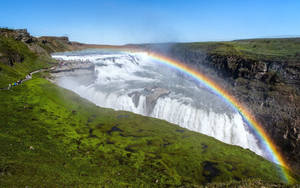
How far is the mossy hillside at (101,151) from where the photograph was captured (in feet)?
54.4

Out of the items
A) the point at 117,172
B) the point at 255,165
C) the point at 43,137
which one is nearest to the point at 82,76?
the point at 43,137

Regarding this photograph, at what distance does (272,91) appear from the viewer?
162 ft

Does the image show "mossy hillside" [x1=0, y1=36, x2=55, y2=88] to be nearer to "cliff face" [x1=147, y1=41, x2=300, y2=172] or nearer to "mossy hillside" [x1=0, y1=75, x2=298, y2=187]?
"mossy hillside" [x1=0, y1=75, x2=298, y2=187]

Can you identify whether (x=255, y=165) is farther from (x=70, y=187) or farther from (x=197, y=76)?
(x=197, y=76)

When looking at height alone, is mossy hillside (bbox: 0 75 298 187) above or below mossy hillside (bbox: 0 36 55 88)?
below

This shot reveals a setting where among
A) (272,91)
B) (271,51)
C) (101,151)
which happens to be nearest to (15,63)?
(101,151)

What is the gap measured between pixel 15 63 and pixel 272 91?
7140cm

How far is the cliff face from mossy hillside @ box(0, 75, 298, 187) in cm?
1829

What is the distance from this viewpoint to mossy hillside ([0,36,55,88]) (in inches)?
1834

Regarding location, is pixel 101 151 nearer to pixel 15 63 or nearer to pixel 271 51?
pixel 15 63

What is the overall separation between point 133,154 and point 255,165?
50.0 ft

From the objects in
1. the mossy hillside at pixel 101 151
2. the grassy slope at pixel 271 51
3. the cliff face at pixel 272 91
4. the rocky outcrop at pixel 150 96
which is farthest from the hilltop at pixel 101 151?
the grassy slope at pixel 271 51

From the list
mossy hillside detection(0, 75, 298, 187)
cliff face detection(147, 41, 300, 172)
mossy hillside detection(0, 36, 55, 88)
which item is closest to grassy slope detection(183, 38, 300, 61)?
cliff face detection(147, 41, 300, 172)

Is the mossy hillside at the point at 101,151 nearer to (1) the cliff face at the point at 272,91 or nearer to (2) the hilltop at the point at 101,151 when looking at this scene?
(2) the hilltop at the point at 101,151
